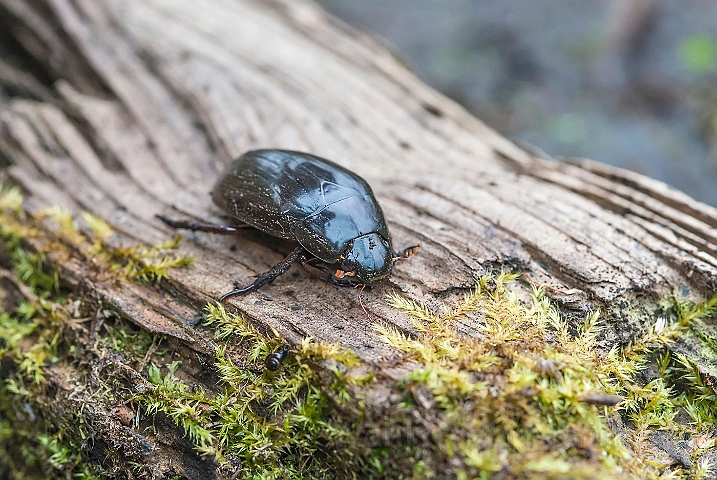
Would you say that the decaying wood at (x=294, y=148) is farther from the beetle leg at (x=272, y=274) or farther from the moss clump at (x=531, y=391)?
the moss clump at (x=531, y=391)

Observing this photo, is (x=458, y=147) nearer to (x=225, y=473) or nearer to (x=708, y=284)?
(x=708, y=284)

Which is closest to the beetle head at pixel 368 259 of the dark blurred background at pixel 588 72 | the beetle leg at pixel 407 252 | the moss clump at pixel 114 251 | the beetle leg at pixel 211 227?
the beetle leg at pixel 407 252

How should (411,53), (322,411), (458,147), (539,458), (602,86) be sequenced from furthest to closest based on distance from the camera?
(411,53) < (602,86) < (458,147) < (322,411) < (539,458)

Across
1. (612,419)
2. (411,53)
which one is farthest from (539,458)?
(411,53)

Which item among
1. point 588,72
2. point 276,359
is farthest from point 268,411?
point 588,72

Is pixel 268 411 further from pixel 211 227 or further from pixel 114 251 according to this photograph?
pixel 114 251

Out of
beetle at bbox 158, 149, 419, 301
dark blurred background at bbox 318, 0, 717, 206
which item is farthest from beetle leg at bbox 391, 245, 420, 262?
dark blurred background at bbox 318, 0, 717, 206

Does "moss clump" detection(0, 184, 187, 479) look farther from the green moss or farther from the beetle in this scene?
the beetle
